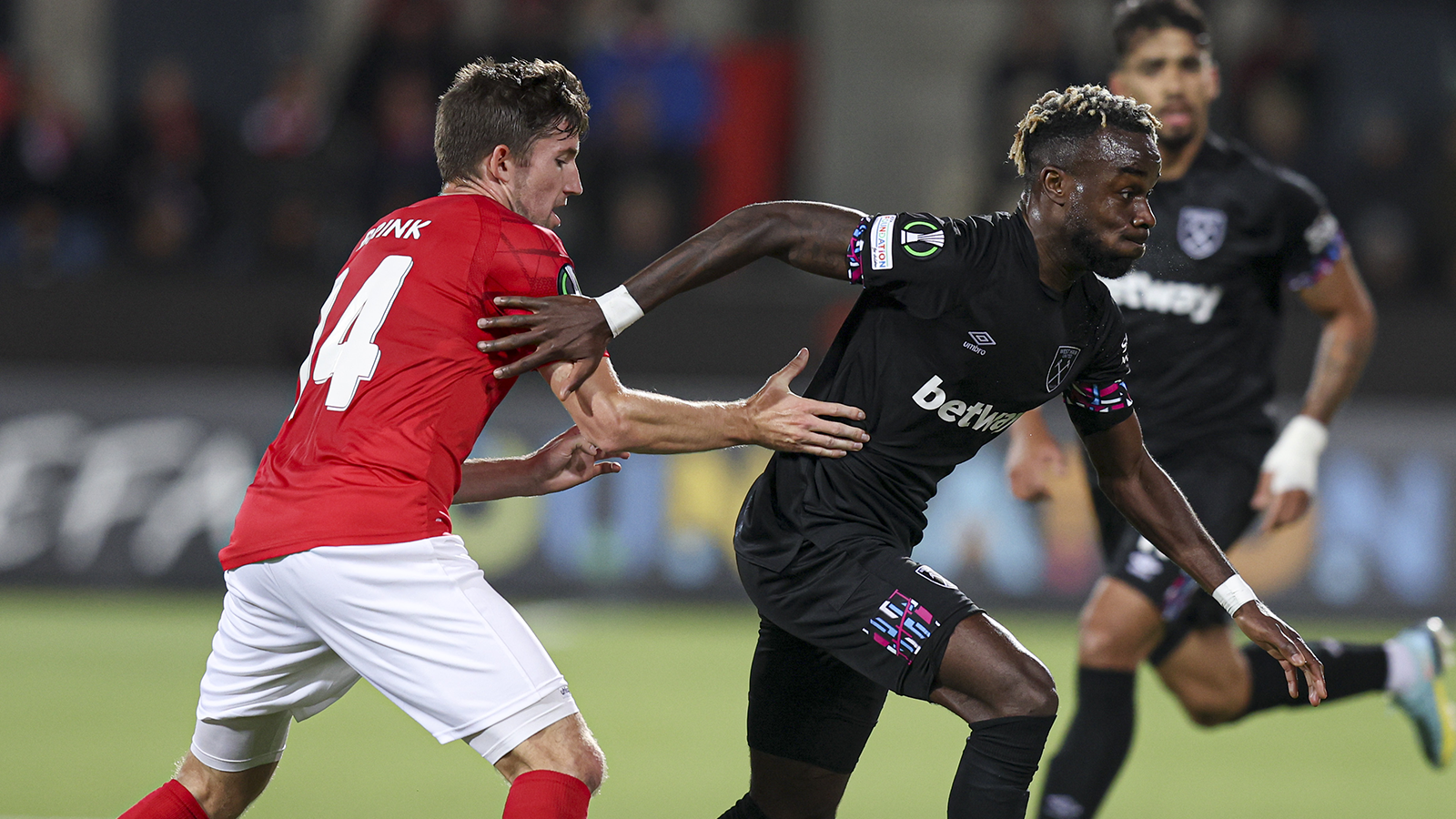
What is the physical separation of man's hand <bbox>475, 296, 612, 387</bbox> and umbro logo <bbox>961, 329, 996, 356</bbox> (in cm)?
85

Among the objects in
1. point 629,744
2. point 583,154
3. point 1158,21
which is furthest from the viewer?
point 583,154

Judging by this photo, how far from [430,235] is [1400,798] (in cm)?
439

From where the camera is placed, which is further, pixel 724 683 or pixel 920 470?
pixel 724 683

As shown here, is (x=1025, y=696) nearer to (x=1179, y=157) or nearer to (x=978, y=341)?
(x=978, y=341)

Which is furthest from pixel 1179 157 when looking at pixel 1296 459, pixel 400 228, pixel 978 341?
pixel 400 228

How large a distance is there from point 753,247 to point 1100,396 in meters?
0.98

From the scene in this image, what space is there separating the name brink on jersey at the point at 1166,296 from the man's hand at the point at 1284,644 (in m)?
1.64

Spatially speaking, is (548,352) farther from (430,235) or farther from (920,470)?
(920,470)

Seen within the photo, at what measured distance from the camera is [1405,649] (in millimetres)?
5785

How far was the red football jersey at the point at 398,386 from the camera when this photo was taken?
3.59 meters

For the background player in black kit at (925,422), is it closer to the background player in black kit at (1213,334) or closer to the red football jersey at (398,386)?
the red football jersey at (398,386)

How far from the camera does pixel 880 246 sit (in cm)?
379

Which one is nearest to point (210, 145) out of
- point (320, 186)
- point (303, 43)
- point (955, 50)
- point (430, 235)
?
point (320, 186)

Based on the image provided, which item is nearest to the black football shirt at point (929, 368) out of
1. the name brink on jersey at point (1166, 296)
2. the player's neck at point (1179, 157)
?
the name brink on jersey at point (1166, 296)
